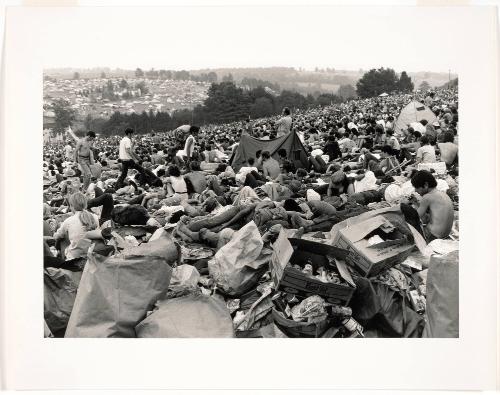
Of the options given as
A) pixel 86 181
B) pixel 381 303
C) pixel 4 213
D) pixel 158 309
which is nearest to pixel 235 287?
pixel 158 309

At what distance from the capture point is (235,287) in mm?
4453

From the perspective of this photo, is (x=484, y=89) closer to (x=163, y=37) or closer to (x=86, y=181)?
(x=163, y=37)

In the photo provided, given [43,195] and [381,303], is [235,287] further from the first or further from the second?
[43,195]

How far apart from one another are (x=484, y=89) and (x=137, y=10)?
270 centimetres

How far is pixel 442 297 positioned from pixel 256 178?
168 cm

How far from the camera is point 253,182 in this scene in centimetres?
465

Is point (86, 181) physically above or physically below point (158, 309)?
above

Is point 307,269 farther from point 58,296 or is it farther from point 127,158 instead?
point 58,296

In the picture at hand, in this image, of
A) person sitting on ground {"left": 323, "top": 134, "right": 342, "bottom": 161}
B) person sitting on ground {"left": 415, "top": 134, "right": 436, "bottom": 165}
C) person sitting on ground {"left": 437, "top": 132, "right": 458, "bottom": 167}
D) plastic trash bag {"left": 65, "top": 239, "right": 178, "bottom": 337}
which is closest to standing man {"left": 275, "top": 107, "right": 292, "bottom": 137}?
person sitting on ground {"left": 323, "top": 134, "right": 342, "bottom": 161}

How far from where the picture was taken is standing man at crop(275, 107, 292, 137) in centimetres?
464

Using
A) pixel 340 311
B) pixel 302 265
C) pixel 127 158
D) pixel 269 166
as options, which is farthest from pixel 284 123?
pixel 340 311
